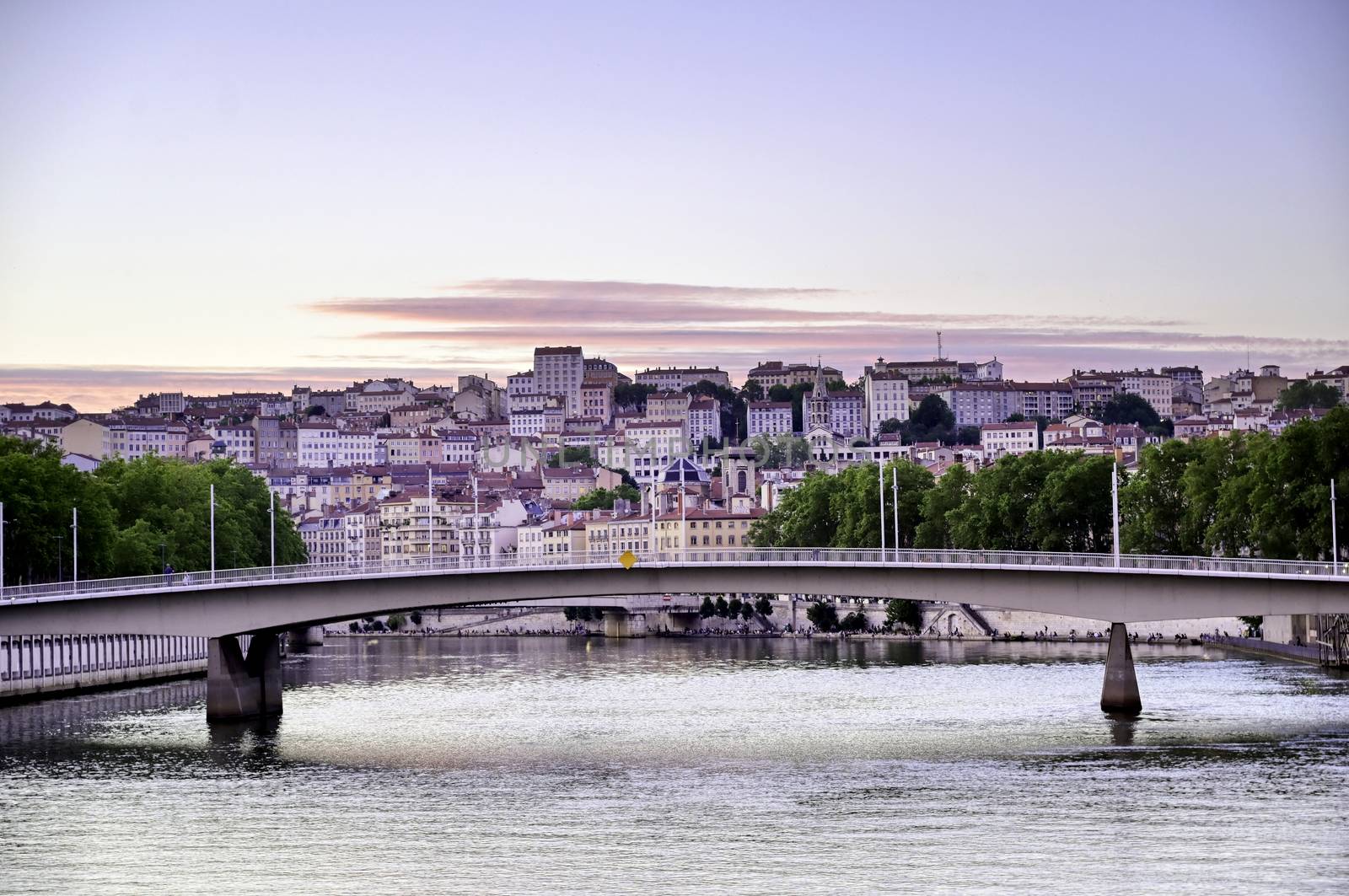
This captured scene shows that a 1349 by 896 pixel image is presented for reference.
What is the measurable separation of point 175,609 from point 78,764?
9381mm

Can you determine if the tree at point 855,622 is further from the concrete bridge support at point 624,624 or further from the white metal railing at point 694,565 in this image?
the white metal railing at point 694,565

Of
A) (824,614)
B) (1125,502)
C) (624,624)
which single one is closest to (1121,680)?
(1125,502)

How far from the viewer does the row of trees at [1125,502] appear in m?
77.1

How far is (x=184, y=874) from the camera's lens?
1561 inches

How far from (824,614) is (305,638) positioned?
23.9 m

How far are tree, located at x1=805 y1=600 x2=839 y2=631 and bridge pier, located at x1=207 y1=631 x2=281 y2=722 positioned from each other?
52729 mm

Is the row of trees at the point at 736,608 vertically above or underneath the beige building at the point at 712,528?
underneath

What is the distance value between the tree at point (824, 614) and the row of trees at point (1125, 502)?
3141 mm

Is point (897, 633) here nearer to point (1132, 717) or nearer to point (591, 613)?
point (591, 613)

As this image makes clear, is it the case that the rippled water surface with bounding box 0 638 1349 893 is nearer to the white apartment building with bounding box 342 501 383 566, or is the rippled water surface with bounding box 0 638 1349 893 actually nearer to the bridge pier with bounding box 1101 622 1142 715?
the bridge pier with bounding box 1101 622 1142 715

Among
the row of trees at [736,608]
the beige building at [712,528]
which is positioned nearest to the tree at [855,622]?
the row of trees at [736,608]

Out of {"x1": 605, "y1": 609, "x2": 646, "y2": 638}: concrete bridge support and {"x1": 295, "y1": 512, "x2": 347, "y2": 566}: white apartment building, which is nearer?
{"x1": 605, "y1": 609, "x2": 646, "y2": 638}: concrete bridge support

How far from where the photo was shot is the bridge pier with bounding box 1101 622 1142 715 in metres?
61.0

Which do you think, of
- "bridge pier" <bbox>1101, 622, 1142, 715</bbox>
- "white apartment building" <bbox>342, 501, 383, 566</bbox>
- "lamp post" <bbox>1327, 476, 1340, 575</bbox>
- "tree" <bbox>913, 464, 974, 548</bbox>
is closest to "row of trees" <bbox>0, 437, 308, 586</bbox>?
"lamp post" <bbox>1327, 476, 1340, 575</bbox>
